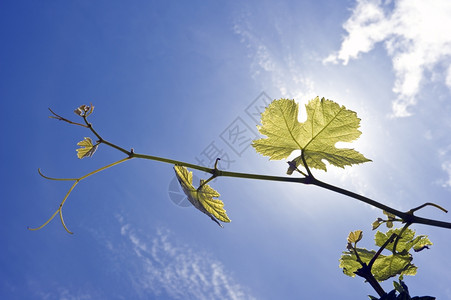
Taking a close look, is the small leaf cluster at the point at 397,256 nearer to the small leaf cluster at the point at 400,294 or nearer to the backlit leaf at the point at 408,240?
the backlit leaf at the point at 408,240

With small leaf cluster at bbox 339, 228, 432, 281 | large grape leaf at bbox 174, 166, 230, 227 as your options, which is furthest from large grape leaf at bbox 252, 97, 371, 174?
small leaf cluster at bbox 339, 228, 432, 281

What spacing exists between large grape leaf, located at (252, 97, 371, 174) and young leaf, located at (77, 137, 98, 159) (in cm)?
83

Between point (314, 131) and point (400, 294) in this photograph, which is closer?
point (400, 294)

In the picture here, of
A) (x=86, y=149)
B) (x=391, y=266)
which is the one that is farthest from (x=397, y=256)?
(x=86, y=149)

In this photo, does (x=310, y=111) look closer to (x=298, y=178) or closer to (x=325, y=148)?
(x=325, y=148)

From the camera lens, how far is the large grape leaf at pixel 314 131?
6.06 feet

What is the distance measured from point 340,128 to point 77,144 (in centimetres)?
131

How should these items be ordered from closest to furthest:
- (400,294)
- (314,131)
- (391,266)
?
(400,294)
(314,131)
(391,266)

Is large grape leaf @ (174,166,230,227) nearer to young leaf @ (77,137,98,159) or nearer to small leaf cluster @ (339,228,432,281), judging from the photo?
young leaf @ (77,137,98,159)

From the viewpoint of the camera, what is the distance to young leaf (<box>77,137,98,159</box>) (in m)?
1.73

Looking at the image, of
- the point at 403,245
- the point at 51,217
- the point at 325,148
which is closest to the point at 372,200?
the point at 325,148

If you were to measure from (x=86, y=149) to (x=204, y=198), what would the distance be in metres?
0.65

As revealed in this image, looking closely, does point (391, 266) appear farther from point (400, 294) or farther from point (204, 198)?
point (204, 198)

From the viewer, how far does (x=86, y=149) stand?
1.75 m
